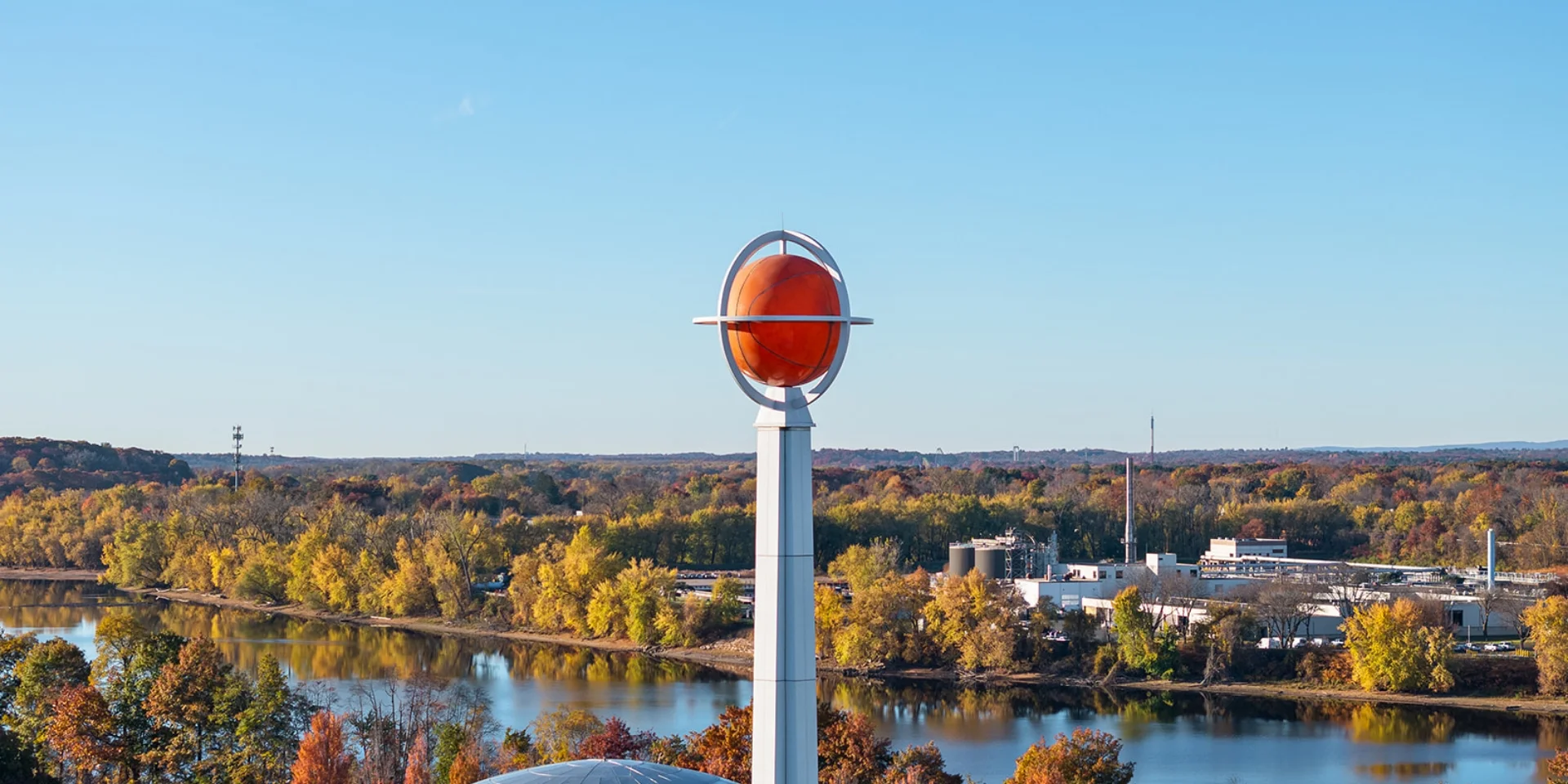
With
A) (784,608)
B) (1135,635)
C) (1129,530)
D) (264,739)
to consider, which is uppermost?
(784,608)

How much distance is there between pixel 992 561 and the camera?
79.2 m

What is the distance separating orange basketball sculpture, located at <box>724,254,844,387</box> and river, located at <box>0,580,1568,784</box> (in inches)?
930

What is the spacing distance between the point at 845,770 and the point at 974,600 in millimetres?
31686

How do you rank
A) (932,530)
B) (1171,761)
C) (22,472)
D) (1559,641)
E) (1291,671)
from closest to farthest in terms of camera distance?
(1171,761), (1559,641), (1291,671), (932,530), (22,472)

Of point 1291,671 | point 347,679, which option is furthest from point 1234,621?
point 347,679

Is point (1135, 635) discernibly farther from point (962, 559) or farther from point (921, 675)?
point (962, 559)

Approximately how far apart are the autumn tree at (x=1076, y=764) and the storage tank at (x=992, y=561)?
4624cm

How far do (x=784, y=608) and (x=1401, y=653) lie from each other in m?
42.7

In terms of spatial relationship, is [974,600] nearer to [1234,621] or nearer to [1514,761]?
[1234,621]

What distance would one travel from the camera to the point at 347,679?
54.5 m

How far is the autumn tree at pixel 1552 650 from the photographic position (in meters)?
53.5

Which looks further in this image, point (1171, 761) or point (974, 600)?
point (974, 600)

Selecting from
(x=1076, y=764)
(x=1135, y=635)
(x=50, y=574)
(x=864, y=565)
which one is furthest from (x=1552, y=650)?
(x=50, y=574)

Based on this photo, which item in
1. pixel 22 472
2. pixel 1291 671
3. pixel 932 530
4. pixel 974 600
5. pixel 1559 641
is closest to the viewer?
pixel 1559 641
